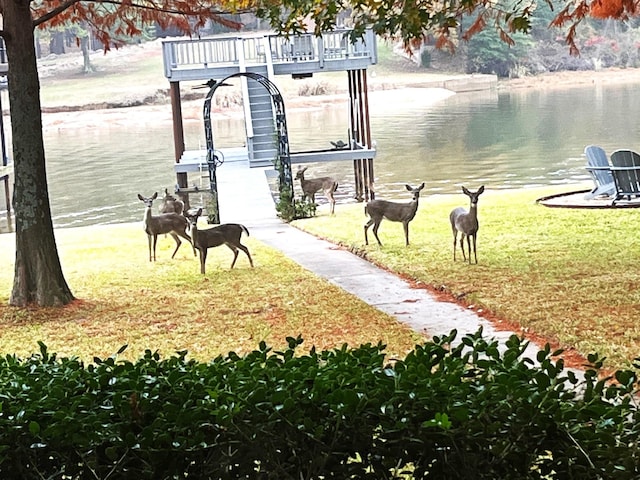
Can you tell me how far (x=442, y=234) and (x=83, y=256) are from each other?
4.86 m

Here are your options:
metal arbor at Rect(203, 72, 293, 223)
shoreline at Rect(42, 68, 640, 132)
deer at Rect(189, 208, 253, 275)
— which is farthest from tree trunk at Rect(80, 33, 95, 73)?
deer at Rect(189, 208, 253, 275)

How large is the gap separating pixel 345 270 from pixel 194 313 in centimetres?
255

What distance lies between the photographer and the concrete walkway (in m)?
8.31

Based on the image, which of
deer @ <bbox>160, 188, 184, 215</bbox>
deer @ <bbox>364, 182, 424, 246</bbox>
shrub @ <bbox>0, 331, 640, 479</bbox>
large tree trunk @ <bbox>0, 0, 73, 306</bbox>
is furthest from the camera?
deer @ <bbox>160, 188, 184, 215</bbox>

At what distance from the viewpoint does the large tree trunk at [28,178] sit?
382 inches

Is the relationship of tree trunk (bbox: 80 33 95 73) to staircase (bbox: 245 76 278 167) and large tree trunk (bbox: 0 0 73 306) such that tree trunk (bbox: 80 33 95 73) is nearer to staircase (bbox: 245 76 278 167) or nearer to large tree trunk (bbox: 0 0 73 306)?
staircase (bbox: 245 76 278 167)

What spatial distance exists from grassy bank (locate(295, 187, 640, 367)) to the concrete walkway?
21 cm

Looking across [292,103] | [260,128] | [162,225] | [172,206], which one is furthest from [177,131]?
[292,103]

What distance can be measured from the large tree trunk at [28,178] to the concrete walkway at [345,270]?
284 centimetres

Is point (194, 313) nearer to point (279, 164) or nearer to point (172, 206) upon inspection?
point (172, 206)

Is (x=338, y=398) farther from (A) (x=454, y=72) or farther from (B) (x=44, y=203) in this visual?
(A) (x=454, y=72)

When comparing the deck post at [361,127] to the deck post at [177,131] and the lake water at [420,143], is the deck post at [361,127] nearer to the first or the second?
the lake water at [420,143]

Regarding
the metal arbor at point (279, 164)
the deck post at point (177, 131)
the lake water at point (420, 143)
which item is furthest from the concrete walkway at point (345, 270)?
the lake water at point (420, 143)

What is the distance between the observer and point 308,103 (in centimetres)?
5997
